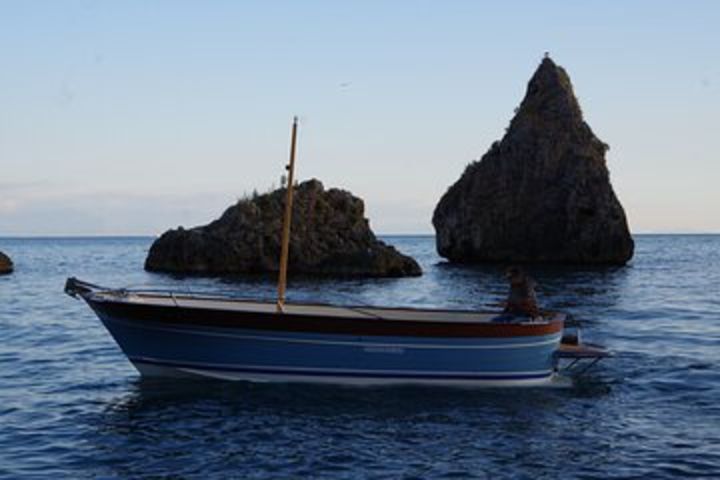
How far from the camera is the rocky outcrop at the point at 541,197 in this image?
7069 cm

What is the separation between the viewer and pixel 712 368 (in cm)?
2203

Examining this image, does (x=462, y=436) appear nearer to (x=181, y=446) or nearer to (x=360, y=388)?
(x=360, y=388)

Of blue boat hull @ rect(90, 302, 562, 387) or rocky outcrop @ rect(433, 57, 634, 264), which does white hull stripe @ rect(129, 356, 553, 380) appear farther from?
rocky outcrop @ rect(433, 57, 634, 264)

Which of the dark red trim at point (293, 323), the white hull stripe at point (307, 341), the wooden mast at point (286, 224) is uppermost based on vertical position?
the wooden mast at point (286, 224)

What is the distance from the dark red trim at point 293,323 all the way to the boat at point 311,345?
2 centimetres

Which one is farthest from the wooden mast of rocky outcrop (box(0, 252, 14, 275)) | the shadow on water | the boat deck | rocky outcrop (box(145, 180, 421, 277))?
rocky outcrop (box(0, 252, 14, 275))

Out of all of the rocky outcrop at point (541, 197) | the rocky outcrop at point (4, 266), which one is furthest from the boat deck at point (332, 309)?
the rocky outcrop at point (541, 197)

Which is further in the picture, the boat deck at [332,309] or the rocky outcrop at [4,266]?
the rocky outcrop at [4,266]

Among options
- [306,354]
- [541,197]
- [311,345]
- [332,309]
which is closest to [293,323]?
[311,345]

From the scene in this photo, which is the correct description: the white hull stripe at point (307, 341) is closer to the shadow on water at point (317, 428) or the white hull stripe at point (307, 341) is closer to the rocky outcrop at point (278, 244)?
the shadow on water at point (317, 428)

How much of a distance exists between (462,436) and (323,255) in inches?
1746

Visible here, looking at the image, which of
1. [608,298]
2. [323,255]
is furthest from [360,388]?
[323,255]

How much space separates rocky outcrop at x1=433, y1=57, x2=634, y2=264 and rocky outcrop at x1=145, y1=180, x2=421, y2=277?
50.5ft

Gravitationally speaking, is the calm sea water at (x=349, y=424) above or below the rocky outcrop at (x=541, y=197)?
below
